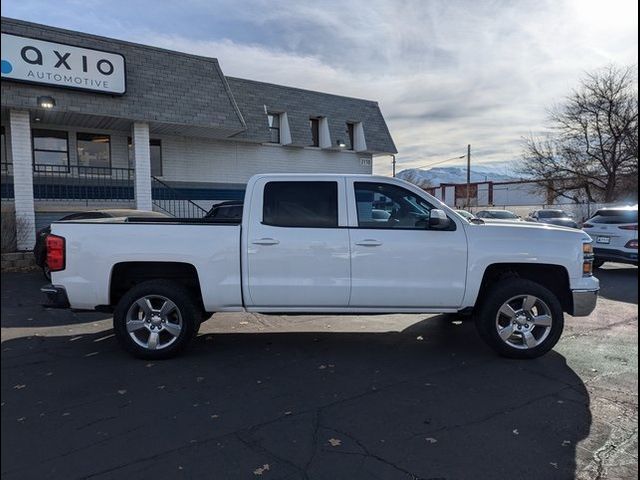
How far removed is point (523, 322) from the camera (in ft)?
17.0

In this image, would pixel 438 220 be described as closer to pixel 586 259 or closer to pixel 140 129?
pixel 586 259

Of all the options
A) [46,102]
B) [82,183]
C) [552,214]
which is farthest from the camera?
[552,214]

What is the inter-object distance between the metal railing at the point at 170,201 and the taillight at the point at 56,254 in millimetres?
12111

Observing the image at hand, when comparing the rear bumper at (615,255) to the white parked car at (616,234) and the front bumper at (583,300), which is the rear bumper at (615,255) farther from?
the front bumper at (583,300)

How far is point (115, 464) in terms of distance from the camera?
3111mm

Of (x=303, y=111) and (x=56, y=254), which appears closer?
(x=56, y=254)

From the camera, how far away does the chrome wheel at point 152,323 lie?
513 centimetres

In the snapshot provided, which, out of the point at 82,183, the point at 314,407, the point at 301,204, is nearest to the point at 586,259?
the point at 301,204

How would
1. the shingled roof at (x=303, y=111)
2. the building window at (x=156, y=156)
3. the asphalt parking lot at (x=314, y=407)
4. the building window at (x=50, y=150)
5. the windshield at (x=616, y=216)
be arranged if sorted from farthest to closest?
the shingled roof at (x=303, y=111) → the building window at (x=156, y=156) → the building window at (x=50, y=150) → the windshield at (x=616, y=216) → the asphalt parking lot at (x=314, y=407)

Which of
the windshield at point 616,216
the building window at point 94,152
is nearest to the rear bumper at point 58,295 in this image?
the windshield at point 616,216

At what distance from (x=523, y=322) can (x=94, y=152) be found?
51.2 ft

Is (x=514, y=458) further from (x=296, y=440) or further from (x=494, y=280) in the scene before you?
(x=494, y=280)

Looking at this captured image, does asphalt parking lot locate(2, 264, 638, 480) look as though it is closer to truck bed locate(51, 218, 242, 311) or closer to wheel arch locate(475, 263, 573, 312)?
wheel arch locate(475, 263, 573, 312)

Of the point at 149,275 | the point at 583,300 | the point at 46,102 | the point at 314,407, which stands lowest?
the point at 314,407
